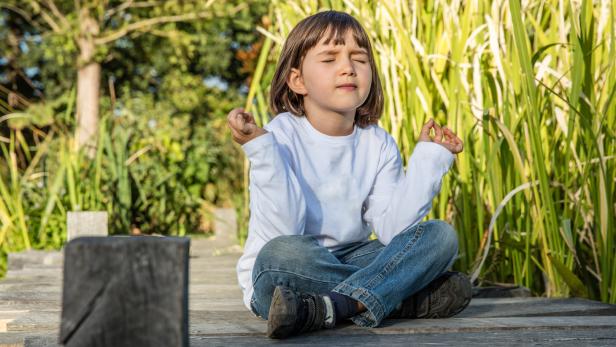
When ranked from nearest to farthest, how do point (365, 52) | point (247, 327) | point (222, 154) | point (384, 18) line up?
1. point (247, 327)
2. point (365, 52)
3. point (384, 18)
4. point (222, 154)

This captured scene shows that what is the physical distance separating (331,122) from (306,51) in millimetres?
176

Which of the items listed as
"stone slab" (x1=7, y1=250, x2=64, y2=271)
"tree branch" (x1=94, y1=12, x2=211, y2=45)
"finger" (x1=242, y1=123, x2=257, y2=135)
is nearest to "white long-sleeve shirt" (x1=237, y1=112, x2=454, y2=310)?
"finger" (x1=242, y1=123, x2=257, y2=135)

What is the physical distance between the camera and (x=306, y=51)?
2.10 meters

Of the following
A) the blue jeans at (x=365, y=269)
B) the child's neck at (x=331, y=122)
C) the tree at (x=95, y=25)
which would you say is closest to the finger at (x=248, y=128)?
the blue jeans at (x=365, y=269)

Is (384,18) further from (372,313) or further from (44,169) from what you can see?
(44,169)

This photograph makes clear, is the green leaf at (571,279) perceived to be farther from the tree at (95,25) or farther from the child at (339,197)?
the tree at (95,25)

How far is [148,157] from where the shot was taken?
19.9 ft

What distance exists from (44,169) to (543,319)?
3.75m

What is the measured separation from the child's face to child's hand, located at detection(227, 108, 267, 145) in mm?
261

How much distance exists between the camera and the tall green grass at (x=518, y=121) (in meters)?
2.19

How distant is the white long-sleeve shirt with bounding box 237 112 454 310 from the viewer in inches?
75.9

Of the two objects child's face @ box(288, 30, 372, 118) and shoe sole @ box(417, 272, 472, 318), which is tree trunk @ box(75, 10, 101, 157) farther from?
shoe sole @ box(417, 272, 472, 318)

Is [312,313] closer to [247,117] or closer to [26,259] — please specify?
[247,117]

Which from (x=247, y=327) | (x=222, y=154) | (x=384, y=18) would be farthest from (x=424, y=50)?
(x=222, y=154)
